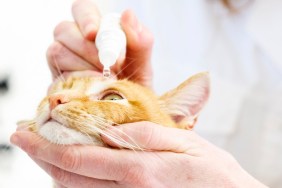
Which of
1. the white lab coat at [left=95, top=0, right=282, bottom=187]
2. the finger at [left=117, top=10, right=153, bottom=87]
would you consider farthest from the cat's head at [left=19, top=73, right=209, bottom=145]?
the white lab coat at [left=95, top=0, right=282, bottom=187]

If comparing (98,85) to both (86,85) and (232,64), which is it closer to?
(86,85)

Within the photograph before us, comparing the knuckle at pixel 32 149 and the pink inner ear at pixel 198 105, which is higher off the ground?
the pink inner ear at pixel 198 105

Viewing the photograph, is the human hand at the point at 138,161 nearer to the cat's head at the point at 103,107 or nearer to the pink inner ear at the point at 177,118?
the cat's head at the point at 103,107

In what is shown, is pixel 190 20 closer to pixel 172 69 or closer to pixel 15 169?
pixel 172 69

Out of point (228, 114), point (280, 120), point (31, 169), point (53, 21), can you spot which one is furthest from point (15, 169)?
point (280, 120)

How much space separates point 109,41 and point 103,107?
130 millimetres

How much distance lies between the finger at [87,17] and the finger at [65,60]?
0.06m

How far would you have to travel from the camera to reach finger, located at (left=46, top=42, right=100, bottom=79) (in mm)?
878

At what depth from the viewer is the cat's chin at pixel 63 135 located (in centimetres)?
59

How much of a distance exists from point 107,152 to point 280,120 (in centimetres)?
61

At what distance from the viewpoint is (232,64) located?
1107 mm

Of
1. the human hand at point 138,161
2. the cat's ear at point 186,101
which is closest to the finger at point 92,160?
the human hand at point 138,161

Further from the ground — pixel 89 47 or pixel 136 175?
pixel 89 47

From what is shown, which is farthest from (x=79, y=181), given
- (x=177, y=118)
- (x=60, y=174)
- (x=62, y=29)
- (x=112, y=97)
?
(x=62, y=29)
